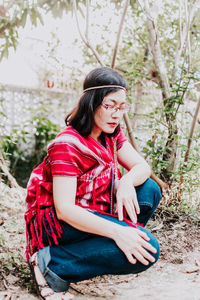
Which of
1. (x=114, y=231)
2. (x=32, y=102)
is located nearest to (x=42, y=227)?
(x=114, y=231)

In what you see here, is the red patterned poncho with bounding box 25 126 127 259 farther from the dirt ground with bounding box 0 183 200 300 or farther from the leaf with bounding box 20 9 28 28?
the leaf with bounding box 20 9 28 28

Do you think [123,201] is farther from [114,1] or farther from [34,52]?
[34,52]

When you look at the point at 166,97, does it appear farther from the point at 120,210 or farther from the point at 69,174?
the point at 69,174

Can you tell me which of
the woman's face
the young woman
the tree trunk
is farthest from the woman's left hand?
the tree trunk

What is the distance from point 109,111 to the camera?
5.41 ft

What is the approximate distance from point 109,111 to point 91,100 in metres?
0.11

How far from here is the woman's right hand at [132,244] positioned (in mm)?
1405

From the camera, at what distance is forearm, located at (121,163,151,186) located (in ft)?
5.63

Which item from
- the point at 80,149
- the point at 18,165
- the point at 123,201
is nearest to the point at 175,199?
the point at 123,201

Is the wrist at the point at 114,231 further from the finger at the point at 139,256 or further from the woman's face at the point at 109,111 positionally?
the woman's face at the point at 109,111

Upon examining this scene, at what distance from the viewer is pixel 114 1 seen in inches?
146

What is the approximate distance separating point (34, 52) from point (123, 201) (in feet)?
16.5

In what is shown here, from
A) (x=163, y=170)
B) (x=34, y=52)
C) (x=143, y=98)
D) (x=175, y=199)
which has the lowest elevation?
(x=175, y=199)

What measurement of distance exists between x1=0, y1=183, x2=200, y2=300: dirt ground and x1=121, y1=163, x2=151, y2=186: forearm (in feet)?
1.83
